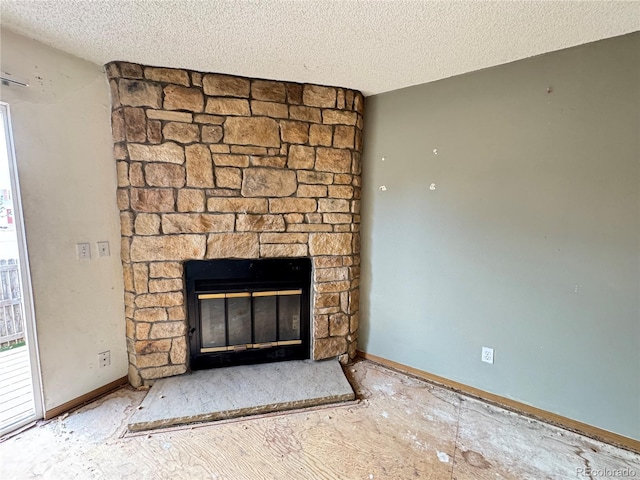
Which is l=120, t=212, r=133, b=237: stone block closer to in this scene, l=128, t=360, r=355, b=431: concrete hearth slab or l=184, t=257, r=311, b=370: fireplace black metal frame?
l=184, t=257, r=311, b=370: fireplace black metal frame

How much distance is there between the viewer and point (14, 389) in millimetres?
1921

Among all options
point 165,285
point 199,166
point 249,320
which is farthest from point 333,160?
point 165,285

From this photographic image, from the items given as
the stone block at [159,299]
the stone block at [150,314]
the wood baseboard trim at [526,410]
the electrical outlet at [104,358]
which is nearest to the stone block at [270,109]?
the stone block at [159,299]

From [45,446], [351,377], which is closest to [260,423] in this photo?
[351,377]

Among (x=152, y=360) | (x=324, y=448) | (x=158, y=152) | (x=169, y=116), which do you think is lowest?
(x=324, y=448)

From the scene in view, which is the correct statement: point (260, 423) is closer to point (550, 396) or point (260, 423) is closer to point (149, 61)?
point (550, 396)

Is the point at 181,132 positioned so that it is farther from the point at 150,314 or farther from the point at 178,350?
the point at 178,350

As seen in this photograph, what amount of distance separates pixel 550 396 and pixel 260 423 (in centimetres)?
187

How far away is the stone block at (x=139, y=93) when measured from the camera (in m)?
1.86

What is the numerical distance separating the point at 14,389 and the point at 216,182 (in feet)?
6.44

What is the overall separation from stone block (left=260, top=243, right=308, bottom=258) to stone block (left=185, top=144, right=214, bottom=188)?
631 mm

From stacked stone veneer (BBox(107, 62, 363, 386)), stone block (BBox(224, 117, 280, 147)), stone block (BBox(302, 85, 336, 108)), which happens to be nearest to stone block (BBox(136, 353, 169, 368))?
stacked stone veneer (BBox(107, 62, 363, 386))

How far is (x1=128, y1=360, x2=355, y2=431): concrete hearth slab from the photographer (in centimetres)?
179

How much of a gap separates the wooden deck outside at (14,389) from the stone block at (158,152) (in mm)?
1366
